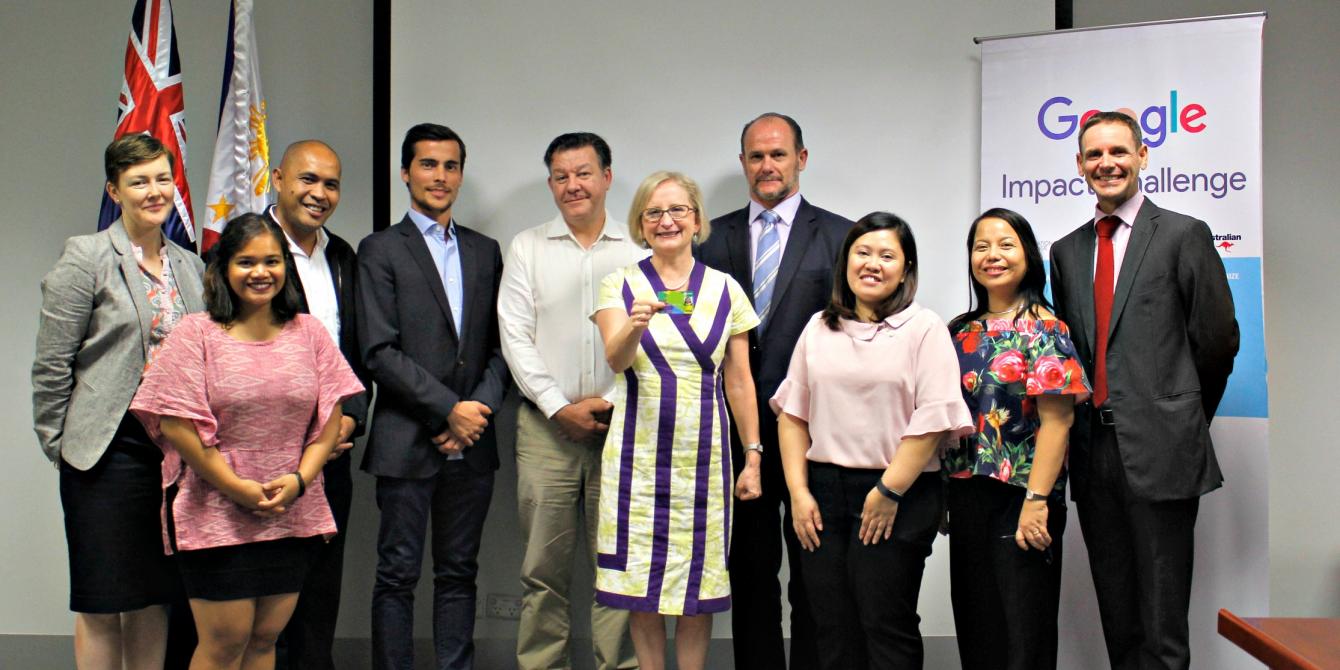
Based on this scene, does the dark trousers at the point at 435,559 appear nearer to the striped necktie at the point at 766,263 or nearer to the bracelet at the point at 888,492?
the striped necktie at the point at 766,263

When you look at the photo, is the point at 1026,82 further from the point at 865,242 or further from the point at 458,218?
the point at 458,218

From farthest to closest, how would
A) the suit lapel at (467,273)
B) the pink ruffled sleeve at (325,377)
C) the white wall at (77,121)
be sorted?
1. the white wall at (77,121)
2. the suit lapel at (467,273)
3. the pink ruffled sleeve at (325,377)

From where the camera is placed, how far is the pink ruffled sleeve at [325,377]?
257 cm

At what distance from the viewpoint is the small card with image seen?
274 centimetres

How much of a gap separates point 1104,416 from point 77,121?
4.11m

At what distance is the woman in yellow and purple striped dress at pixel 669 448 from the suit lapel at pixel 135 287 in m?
1.25

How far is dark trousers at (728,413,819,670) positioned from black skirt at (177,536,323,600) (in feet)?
4.28

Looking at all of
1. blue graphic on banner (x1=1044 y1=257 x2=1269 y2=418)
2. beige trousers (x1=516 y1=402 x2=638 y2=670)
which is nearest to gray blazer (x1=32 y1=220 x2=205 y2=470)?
beige trousers (x1=516 y1=402 x2=638 y2=670)

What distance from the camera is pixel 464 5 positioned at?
12.4ft

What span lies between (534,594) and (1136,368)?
1.98 meters

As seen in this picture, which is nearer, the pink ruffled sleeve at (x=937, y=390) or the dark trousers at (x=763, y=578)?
the pink ruffled sleeve at (x=937, y=390)

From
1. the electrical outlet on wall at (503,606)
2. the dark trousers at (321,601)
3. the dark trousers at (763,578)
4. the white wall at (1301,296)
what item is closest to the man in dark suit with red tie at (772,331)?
the dark trousers at (763,578)

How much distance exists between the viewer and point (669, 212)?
2740mm

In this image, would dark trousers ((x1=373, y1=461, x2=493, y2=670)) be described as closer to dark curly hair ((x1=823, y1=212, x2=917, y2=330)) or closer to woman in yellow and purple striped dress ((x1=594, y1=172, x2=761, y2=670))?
woman in yellow and purple striped dress ((x1=594, y1=172, x2=761, y2=670))
